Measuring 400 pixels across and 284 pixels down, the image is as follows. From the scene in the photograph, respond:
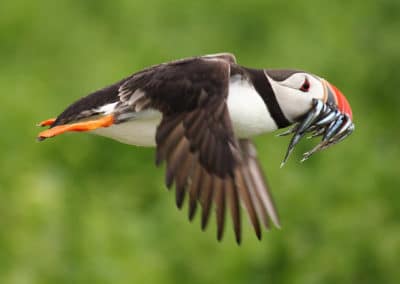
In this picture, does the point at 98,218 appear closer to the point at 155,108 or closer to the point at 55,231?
the point at 55,231

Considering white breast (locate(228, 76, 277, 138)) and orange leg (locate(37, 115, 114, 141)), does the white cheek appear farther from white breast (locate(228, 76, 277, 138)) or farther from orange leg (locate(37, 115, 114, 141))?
orange leg (locate(37, 115, 114, 141))

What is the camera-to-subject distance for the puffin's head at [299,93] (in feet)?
22.0

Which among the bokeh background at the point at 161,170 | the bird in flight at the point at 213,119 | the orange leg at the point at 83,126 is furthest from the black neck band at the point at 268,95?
the bokeh background at the point at 161,170

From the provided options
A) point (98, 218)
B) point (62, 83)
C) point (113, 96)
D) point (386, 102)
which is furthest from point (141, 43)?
point (113, 96)

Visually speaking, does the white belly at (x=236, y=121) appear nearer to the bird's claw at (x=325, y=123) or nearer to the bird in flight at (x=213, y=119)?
the bird in flight at (x=213, y=119)

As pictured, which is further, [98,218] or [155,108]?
[98,218]

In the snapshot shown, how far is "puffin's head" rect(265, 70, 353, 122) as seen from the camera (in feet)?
22.0

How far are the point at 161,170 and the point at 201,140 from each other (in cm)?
452

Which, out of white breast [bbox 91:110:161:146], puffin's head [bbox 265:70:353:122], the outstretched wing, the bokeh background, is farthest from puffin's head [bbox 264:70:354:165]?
the bokeh background

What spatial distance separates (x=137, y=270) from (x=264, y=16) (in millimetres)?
4404

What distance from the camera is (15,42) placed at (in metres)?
12.3

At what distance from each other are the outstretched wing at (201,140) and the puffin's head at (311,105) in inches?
12.8

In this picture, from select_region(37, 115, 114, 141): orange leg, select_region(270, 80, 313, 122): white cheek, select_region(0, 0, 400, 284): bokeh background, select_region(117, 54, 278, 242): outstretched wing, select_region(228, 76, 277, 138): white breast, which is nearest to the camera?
select_region(117, 54, 278, 242): outstretched wing

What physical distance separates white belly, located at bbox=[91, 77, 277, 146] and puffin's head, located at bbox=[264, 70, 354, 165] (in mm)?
114
